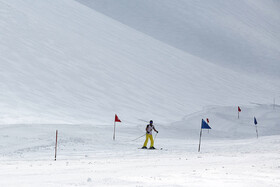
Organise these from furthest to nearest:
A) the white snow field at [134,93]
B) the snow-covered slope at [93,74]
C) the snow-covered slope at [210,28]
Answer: the snow-covered slope at [210,28] → the snow-covered slope at [93,74] → the white snow field at [134,93]

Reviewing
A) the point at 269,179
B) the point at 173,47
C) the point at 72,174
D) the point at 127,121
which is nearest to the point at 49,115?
the point at 127,121

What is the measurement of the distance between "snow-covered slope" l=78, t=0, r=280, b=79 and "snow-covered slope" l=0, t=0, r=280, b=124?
3992 millimetres

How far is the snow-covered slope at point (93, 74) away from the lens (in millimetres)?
26422

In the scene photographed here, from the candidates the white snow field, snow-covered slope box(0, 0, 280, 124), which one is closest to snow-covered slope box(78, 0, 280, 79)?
the white snow field

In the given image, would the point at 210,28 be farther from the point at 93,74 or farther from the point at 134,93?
the point at 134,93

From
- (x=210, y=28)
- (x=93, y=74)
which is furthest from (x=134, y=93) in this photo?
(x=210, y=28)

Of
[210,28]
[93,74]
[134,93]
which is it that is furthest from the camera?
[210,28]

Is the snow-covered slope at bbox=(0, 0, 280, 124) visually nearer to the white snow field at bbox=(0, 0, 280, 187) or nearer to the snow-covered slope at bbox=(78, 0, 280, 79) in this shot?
the white snow field at bbox=(0, 0, 280, 187)

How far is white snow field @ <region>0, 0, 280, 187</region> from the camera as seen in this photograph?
10711 mm

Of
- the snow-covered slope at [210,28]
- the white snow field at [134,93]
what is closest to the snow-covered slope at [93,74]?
the white snow field at [134,93]

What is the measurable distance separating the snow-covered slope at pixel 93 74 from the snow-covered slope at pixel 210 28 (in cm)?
399

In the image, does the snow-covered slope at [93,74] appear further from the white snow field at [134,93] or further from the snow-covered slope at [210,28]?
the snow-covered slope at [210,28]

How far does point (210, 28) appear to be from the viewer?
61.8 meters

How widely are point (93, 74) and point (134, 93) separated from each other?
127 inches
